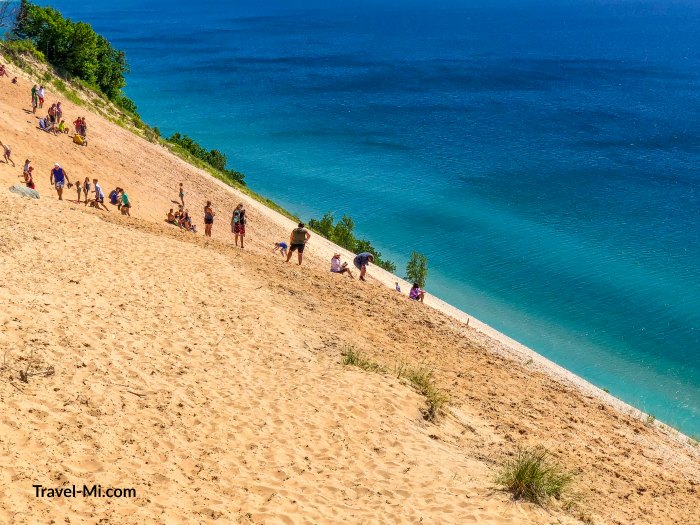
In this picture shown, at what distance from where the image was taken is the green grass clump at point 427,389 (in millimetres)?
13500

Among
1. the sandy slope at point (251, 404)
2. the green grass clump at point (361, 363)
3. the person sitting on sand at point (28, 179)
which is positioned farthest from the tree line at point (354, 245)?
the green grass clump at point (361, 363)

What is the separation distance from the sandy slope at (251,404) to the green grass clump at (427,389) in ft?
1.23

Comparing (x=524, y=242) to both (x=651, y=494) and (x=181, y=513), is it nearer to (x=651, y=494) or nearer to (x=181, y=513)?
(x=651, y=494)

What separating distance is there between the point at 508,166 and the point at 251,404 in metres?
64.0

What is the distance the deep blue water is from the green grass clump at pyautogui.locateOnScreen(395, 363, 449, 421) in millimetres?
19752

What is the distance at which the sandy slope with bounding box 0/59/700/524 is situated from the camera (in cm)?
950

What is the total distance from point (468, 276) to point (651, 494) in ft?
104

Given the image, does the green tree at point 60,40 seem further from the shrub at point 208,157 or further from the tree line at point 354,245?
the tree line at point 354,245

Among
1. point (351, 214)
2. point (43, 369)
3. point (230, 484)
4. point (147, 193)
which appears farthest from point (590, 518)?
point (351, 214)

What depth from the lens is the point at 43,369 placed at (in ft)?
36.7

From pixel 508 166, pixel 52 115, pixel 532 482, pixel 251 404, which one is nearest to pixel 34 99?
pixel 52 115

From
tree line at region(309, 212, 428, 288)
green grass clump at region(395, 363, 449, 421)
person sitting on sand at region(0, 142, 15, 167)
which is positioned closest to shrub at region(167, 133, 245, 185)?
tree line at region(309, 212, 428, 288)

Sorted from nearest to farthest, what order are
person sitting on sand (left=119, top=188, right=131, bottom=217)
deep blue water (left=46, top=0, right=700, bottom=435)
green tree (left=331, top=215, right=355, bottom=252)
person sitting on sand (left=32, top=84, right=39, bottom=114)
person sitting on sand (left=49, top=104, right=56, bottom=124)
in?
person sitting on sand (left=119, top=188, right=131, bottom=217) < person sitting on sand (left=49, top=104, right=56, bottom=124) < person sitting on sand (left=32, top=84, right=39, bottom=114) < deep blue water (left=46, top=0, right=700, bottom=435) < green tree (left=331, top=215, right=355, bottom=252)

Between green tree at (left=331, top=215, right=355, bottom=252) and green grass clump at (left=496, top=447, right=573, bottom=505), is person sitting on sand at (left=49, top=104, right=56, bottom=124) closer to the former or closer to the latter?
green tree at (left=331, top=215, right=355, bottom=252)
